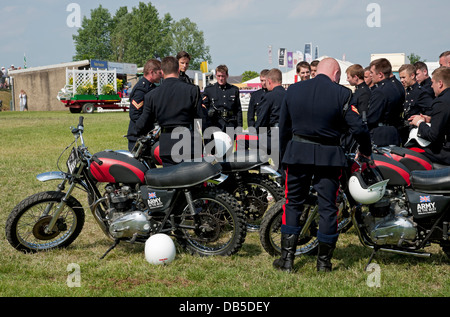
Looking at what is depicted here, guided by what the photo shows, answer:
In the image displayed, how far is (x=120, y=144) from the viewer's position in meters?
14.4

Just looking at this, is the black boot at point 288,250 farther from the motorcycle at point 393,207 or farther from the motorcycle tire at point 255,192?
the motorcycle tire at point 255,192

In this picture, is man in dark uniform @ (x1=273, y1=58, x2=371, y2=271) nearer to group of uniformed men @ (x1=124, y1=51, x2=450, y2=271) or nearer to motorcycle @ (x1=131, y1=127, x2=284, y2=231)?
group of uniformed men @ (x1=124, y1=51, x2=450, y2=271)

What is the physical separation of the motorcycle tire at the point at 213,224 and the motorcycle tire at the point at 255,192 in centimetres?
102

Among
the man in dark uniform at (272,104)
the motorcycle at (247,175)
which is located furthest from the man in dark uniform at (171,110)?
the man in dark uniform at (272,104)

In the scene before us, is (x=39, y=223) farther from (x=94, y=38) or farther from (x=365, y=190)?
(x=94, y=38)

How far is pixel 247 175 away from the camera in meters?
5.69

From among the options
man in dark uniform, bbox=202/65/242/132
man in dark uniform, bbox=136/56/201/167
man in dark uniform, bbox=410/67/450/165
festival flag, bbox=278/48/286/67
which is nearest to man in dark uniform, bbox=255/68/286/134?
man in dark uniform, bbox=202/65/242/132

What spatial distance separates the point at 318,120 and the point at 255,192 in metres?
1.93

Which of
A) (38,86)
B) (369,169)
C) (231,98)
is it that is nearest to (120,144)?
(231,98)

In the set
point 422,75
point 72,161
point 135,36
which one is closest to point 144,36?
point 135,36

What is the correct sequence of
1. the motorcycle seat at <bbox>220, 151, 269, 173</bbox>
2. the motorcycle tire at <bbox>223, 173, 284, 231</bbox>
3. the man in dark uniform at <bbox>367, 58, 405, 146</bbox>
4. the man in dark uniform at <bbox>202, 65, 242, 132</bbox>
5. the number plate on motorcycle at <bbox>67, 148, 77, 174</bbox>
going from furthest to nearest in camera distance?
1. the man in dark uniform at <bbox>202, 65, 242, 132</bbox>
2. the man in dark uniform at <bbox>367, 58, 405, 146</bbox>
3. the motorcycle tire at <bbox>223, 173, 284, 231</bbox>
4. the motorcycle seat at <bbox>220, 151, 269, 173</bbox>
5. the number plate on motorcycle at <bbox>67, 148, 77, 174</bbox>

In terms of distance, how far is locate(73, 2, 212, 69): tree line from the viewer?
80500 mm

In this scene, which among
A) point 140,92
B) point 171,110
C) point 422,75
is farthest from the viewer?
point 422,75
